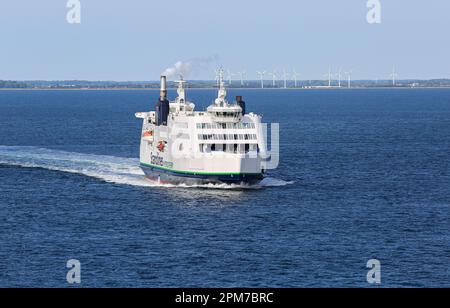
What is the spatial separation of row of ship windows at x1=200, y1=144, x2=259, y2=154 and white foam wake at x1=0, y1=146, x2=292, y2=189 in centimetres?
331

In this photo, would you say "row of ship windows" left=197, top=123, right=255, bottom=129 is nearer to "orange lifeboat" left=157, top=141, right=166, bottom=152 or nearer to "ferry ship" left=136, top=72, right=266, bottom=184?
"ferry ship" left=136, top=72, right=266, bottom=184

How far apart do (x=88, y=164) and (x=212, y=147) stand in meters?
25.3

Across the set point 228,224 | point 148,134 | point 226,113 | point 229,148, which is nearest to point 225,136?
point 229,148

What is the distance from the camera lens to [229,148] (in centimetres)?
9338

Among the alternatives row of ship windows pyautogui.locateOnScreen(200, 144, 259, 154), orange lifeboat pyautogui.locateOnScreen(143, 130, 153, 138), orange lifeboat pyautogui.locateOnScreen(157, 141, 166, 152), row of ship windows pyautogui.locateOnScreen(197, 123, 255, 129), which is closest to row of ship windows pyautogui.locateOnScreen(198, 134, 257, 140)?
row of ship windows pyautogui.locateOnScreen(200, 144, 259, 154)

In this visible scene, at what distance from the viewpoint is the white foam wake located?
10031 centimetres

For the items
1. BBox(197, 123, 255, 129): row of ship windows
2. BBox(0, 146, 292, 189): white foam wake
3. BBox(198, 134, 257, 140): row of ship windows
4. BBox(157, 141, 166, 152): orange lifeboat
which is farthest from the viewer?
BBox(0, 146, 292, 189): white foam wake

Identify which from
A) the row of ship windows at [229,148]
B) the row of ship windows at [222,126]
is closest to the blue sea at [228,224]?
the row of ship windows at [229,148]

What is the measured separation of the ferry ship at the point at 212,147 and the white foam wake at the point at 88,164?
154 centimetres

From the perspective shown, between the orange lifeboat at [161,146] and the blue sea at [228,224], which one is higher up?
the orange lifeboat at [161,146]

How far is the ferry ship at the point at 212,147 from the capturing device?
301ft

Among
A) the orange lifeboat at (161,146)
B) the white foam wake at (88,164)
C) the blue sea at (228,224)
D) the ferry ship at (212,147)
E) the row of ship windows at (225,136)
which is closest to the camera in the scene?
the blue sea at (228,224)

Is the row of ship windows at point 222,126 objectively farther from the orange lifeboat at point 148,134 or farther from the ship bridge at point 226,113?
the orange lifeboat at point 148,134

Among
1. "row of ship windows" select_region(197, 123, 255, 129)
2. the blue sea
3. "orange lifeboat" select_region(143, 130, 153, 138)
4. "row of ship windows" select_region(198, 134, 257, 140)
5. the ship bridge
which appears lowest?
the blue sea
